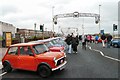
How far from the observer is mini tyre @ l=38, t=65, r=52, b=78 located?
8.93m

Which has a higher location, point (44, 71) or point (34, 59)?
point (34, 59)

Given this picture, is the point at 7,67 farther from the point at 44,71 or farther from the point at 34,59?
the point at 44,71

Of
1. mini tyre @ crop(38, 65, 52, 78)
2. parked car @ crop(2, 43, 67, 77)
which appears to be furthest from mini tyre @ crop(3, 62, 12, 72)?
mini tyre @ crop(38, 65, 52, 78)

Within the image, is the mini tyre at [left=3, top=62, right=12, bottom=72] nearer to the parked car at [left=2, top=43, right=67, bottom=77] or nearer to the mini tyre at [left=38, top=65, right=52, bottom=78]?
the parked car at [left=2, top=43, right=67, bottom=77]

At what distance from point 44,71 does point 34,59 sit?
754mm

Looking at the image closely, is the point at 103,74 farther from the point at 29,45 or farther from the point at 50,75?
the point at 29,45

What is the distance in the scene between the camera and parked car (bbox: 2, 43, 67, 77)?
899cm

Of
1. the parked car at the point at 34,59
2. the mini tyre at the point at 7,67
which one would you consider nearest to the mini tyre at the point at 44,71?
the parked car at the point at 34,59

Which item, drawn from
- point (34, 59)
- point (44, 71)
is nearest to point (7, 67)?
point (34, 59)

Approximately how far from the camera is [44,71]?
905 cm

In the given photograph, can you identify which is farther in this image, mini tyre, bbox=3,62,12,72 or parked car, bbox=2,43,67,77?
mini tyre, bbox=3,62,12,72

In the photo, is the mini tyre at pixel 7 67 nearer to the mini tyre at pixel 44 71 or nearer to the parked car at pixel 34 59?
the parked car at pixel 34 59

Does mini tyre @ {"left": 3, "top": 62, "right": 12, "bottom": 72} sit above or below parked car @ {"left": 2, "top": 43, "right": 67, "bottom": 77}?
below

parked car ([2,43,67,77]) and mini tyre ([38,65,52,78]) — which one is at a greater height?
parked car ([2,43,67,77])
